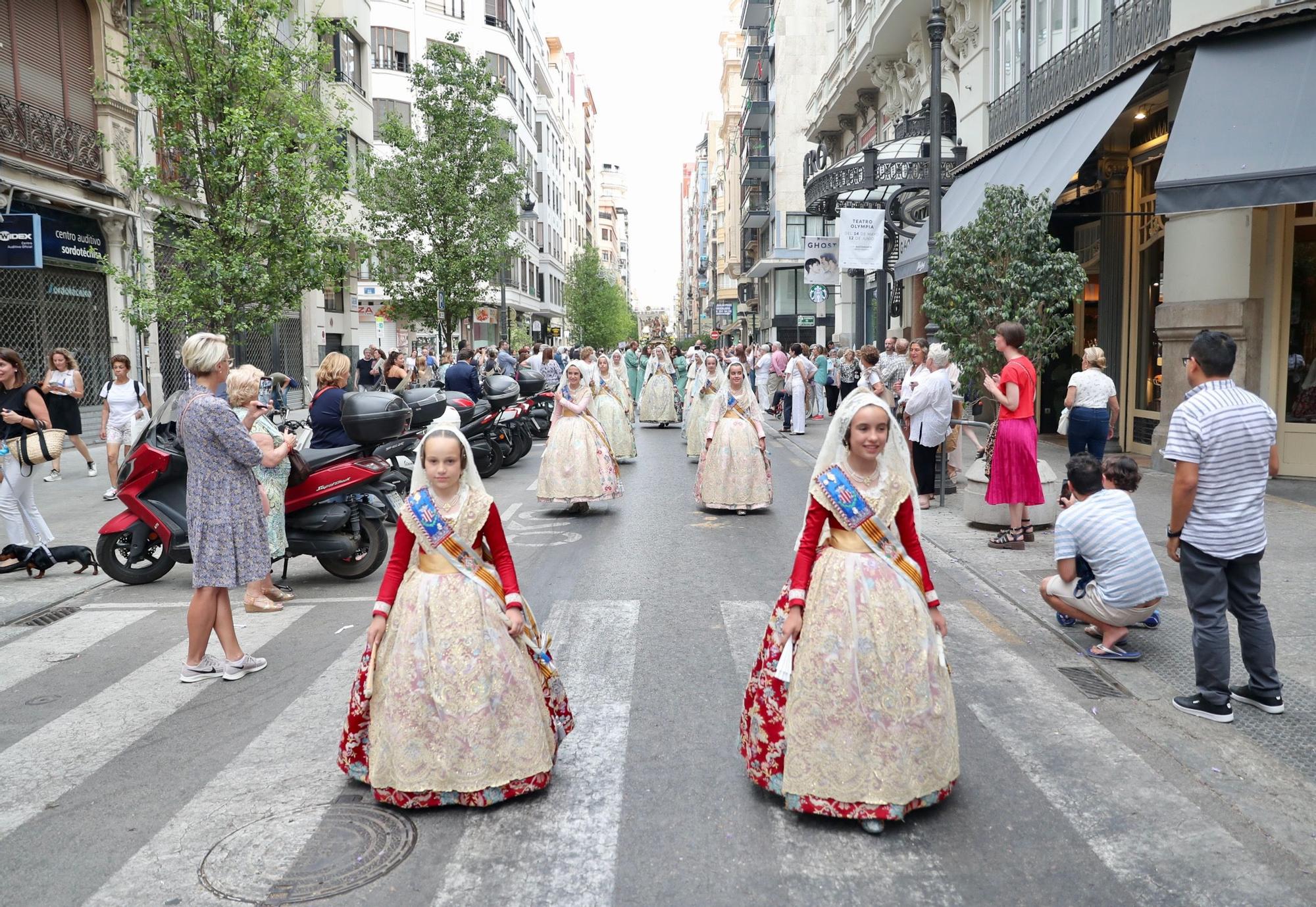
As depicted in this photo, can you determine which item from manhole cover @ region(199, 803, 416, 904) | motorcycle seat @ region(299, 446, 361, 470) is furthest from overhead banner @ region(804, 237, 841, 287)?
manhole cover @ region(199, 803, 416, 904)

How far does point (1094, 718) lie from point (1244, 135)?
26.5 ft

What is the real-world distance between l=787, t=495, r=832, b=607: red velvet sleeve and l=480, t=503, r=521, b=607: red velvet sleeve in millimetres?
1101

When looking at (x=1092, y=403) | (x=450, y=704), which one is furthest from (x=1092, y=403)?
(x=450, y=704)

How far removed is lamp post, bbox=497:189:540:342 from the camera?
31.8 meters

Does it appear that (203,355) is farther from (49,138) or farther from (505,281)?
(505,281)

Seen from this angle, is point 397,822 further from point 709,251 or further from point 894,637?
point 709,251

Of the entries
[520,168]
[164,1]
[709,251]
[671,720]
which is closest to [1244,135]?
[671,720]

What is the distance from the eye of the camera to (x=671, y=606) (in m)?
7.15

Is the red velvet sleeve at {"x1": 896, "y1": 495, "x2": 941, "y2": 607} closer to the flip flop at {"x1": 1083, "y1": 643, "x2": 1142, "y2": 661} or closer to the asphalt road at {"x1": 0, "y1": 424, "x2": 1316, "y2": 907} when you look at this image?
the asphalt road at {"x1": 0, "y1": 424, "x2": 1316, "y2": 907}

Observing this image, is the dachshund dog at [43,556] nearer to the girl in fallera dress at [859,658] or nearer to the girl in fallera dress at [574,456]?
the girl in fallera dress at [574,456]

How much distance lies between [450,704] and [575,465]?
24.3 ft

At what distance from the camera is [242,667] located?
19.0ft

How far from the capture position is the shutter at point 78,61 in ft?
57.5

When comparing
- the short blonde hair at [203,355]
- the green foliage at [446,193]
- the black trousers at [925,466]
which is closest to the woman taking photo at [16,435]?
the short blonde hair at [203,355]
